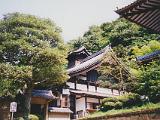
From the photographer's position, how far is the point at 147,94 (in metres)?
12.5

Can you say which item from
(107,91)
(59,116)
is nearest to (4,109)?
(59,116)

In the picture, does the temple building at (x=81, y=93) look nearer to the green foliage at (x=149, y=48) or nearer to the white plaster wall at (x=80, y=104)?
the white plaster wall at (x=80, y=104)

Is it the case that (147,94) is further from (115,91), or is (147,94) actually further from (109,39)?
(109,39)

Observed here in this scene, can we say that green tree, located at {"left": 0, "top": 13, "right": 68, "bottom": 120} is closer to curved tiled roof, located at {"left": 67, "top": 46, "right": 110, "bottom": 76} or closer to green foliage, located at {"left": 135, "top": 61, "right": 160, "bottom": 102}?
curved tiled roof, located at {"left": 67, "top": 46, "right": 110, "bottom": 76}

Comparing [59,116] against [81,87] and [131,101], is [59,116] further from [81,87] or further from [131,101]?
[131,101]

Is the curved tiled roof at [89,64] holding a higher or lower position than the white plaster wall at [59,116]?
higher

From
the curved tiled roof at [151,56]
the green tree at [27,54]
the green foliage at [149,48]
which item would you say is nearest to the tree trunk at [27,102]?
the green tree at [27,54]

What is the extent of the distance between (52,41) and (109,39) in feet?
103

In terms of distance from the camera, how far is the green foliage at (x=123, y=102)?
526 inches

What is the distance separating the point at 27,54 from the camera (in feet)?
76.9

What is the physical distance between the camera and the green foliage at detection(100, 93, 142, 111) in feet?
43.8

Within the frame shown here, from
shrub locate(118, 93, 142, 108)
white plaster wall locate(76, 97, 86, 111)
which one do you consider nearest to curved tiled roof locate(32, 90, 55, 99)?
white plaster wall locate(76, 97, 86, 111)

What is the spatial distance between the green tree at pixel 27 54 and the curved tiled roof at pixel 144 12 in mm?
12972

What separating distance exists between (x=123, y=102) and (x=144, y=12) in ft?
18.4
